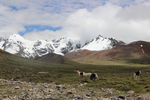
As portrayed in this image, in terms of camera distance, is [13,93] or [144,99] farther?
[13,93]

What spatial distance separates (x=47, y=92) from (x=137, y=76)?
42036 mm

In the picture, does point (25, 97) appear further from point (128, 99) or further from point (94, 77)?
point (94, 77)

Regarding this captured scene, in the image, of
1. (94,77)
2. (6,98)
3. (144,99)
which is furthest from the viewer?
(94,77)

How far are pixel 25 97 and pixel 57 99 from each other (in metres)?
3.38

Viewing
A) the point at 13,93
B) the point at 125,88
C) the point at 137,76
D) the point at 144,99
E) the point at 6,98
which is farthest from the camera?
the point at 137,76

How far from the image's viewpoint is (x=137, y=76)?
75750mm

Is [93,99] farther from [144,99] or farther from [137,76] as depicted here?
[137,76]

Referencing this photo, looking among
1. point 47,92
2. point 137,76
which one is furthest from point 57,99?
point 137,76

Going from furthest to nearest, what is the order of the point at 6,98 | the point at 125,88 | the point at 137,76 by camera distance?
1. the point at 137,76
2. the point at 125,88
3. the point at 6,98

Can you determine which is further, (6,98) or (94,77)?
Answer: (94,77)

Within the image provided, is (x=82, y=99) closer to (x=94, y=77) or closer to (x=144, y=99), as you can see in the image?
(x=144, y=99)

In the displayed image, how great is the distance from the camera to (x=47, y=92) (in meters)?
37.3

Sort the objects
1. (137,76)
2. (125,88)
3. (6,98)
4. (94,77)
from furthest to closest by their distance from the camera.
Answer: (137,76), (94,77), (125,88), (6,98)

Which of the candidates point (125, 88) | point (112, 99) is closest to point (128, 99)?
point (112, 99)
